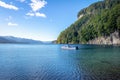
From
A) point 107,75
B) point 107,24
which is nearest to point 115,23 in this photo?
point 107,24

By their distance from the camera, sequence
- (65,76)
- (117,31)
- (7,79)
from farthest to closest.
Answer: (117,31) → (65,76) → (7,79)

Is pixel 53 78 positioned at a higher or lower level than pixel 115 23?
lower

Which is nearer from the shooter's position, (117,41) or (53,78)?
(53,78)

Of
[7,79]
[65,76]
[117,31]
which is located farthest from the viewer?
[117,31]

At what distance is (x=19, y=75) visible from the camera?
38.6m

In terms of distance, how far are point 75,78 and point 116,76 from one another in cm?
746

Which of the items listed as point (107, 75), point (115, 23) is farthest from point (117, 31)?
point (107, 75)

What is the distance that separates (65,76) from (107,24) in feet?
550

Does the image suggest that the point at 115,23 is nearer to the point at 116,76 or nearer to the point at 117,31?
the point at 117,31

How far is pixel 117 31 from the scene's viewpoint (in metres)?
196

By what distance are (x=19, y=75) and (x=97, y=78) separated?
14640 millimetres

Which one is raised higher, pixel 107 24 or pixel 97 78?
pixel 107 24

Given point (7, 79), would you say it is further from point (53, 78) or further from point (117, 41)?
point (117, 41)

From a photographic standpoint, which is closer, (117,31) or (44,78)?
(44,78)
